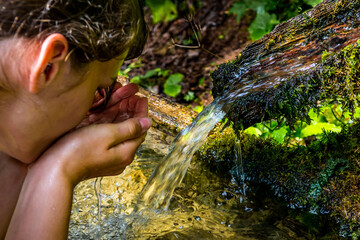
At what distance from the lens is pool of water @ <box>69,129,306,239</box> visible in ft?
7.74

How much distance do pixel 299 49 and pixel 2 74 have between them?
1.63m

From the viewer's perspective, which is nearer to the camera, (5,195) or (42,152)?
(42,152)

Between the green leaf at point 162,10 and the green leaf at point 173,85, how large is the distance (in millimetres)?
1432

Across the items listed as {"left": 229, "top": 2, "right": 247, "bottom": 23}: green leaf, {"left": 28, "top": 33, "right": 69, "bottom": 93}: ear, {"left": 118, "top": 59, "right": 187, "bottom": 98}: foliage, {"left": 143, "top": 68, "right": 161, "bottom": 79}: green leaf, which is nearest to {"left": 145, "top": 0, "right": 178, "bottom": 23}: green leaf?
{"left": 118, "top": 59, "right": 187, "bottom": 98}: foliage

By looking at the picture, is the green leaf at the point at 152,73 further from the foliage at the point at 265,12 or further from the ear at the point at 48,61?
the ear at the point at 48,61

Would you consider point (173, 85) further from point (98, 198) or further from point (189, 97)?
point (98, 198)

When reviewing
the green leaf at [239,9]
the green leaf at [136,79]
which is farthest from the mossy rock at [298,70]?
the green leaf at [239,9]

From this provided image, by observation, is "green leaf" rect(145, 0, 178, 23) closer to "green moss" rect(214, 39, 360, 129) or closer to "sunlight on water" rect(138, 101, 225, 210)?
"sunlight on water" rect(138, 101, 225, 210)

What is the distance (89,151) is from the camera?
174cm

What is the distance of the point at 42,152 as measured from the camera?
179cm

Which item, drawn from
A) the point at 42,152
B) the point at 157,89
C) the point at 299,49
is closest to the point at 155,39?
the point at 157,89

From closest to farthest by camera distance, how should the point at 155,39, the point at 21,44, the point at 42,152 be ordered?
1. the point at 21,44
2. the point at 42,152
3. the point at 155,39

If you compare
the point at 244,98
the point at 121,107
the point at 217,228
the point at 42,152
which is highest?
the point at 244,98

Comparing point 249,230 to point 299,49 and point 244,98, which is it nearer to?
point 244,98
